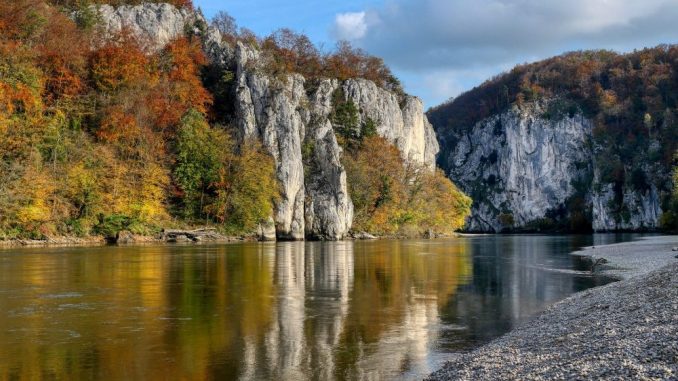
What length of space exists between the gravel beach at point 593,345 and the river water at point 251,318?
116 cm

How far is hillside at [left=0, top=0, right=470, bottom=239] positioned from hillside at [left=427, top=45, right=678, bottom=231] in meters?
66.5

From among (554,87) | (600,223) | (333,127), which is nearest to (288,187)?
(333,127)

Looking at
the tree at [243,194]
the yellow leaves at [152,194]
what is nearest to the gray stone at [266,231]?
the tree at [243,194]

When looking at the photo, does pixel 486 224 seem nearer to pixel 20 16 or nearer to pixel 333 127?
pixel 333 127

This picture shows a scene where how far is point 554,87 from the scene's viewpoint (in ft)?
643

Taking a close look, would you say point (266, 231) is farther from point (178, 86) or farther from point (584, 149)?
point (584, 149)

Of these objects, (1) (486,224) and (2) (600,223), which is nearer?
(2) (600,223)

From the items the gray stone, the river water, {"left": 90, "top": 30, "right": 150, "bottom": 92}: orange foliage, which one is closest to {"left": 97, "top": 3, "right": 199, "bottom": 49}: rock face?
{"left": 90, "top": 30, "right": 150, "bottom": 92}: orange foliage

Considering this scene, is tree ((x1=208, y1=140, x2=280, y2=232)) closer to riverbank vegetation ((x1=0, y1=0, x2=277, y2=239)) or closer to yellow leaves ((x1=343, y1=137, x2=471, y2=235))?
riverbank vegetation ((x1=0, y1=0, x2=277, y2=239))

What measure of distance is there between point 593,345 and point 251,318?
9658 mm

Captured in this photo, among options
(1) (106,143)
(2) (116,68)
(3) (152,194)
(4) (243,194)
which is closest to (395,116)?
(4) (243,194)

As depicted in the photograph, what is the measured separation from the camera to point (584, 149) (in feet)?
576

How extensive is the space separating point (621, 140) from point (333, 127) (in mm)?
101403

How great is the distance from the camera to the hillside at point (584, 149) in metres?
156
